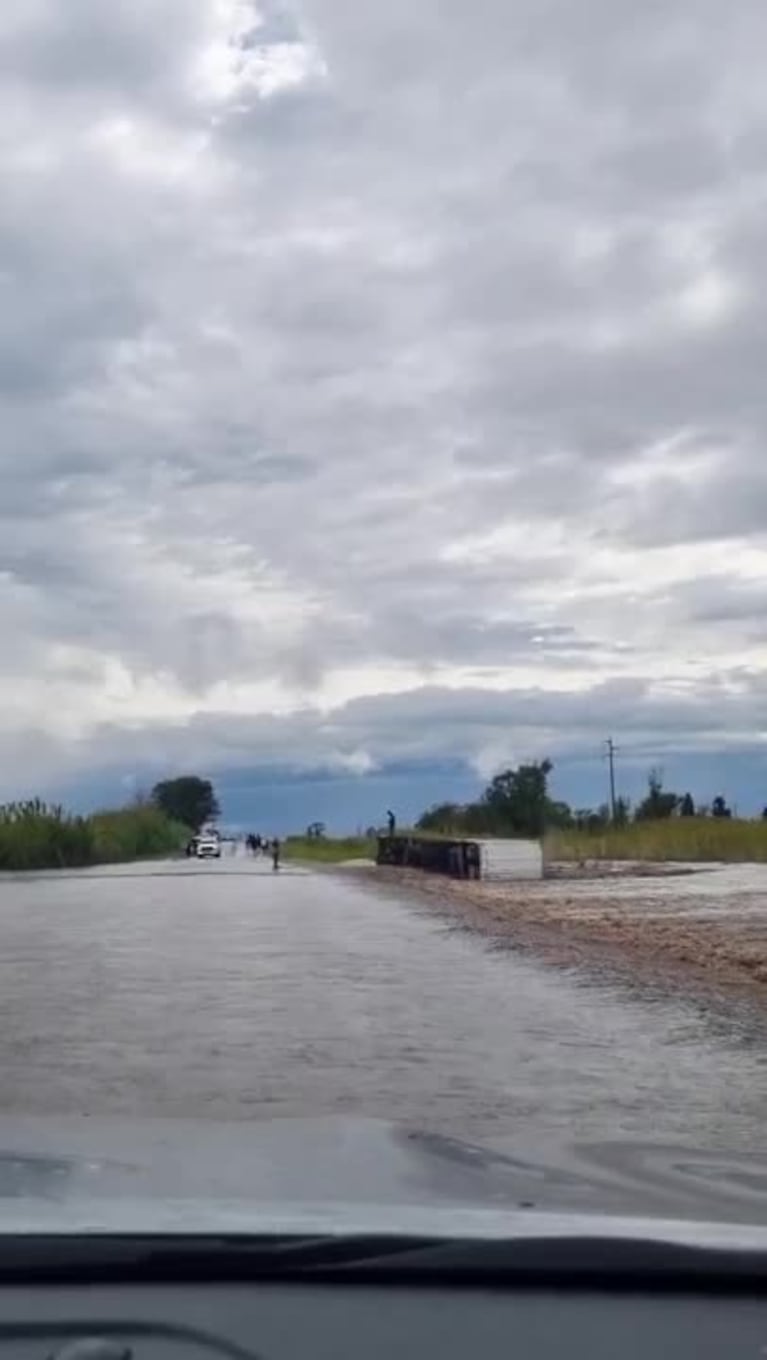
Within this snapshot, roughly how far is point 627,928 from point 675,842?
50.9 meters

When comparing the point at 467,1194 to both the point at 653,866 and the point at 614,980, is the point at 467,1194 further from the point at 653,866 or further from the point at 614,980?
the point at 653,866

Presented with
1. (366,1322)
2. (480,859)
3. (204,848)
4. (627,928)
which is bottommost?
(366,1322)

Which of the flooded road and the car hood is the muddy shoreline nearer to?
the flooded road

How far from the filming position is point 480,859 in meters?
61.3

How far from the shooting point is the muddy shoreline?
2245 cm

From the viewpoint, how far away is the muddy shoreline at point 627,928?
22453 millimetres

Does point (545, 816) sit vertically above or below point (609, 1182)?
above

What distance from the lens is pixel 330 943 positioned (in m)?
26.1

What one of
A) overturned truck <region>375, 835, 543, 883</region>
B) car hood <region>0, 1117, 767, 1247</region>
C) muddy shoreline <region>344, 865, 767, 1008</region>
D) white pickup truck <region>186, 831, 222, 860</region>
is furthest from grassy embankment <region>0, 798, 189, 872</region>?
car hood <region>0, 1117, 767, 1247</region>

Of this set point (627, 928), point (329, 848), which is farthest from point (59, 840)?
point (627, 928)

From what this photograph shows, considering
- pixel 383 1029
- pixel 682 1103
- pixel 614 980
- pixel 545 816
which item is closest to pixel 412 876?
pixel 614 980

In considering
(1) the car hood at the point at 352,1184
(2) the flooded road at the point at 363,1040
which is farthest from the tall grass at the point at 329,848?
(1) the car hood at the point at 352,1184

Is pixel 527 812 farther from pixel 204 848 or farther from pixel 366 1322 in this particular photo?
pixel 366 1322

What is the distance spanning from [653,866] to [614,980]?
45.2 m
